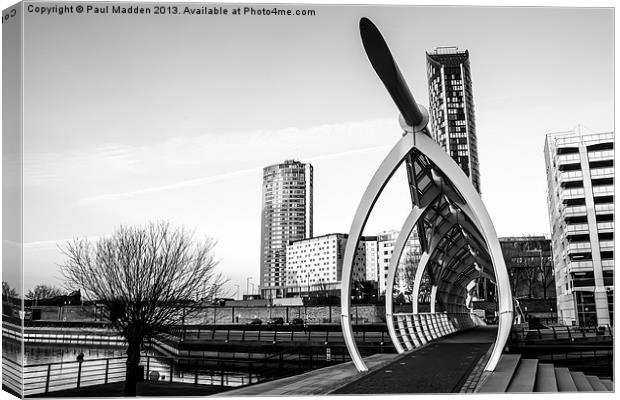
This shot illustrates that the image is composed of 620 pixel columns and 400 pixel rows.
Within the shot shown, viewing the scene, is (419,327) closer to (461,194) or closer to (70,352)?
(461,194)

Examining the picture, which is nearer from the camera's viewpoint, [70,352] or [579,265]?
[579,265]

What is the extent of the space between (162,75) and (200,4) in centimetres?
168

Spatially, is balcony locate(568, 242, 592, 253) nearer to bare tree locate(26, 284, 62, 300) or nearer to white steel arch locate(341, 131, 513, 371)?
white steel arch locate(341, 131, 513, 371)

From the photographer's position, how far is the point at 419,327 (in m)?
18.2

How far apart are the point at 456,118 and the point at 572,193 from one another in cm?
7486

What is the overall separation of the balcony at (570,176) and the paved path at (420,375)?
12.3 metres

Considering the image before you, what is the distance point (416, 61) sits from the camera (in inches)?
503

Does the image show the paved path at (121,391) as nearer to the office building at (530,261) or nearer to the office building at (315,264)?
the office building at (315,264)

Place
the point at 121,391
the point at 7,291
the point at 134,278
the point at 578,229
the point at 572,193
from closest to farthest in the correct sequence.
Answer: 1. the point at 7,291
2. the point at 121,391
3. the point at 134,278
4. the point at 578,229
5. the point at 572,193

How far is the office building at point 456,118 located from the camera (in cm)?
9312

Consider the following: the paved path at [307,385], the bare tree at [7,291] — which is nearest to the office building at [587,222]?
the paved path at [307,385]

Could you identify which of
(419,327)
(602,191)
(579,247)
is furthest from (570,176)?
(419,327)

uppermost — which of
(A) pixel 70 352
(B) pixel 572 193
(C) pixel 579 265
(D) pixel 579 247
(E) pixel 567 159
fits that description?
(E) pixel 567 159

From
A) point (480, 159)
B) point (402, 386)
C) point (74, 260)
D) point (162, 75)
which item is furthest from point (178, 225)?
point (480, 159)
